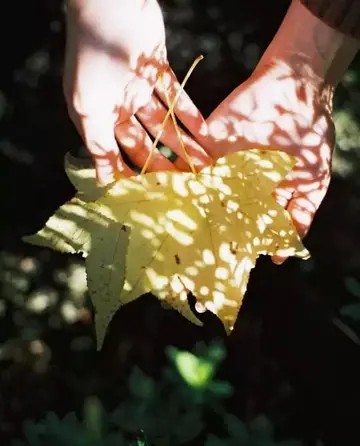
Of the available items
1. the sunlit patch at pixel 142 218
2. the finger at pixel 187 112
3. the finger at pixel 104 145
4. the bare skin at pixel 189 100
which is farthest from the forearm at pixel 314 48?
the sunlit patch at pixel 142 218

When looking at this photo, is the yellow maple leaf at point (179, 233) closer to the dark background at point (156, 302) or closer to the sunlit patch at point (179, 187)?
the sunlit patch at point (179, 187)

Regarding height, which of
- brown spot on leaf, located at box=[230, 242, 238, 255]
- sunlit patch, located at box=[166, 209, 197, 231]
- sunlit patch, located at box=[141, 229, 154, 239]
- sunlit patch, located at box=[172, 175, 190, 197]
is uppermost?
sunlit patch, located at box=[172, 175, 190, 197]

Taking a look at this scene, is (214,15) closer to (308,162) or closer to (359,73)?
(359,73)

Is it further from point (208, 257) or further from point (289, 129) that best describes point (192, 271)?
point (289, 129)

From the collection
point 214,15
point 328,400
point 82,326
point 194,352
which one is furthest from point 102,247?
point 214,15

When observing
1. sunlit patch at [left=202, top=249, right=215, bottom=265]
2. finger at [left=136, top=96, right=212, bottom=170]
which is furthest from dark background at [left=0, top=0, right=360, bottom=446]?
sunlit patch at [left=202, top=249, right=215, bottom=265]

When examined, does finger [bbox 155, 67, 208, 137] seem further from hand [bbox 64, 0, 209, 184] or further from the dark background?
the dark background
